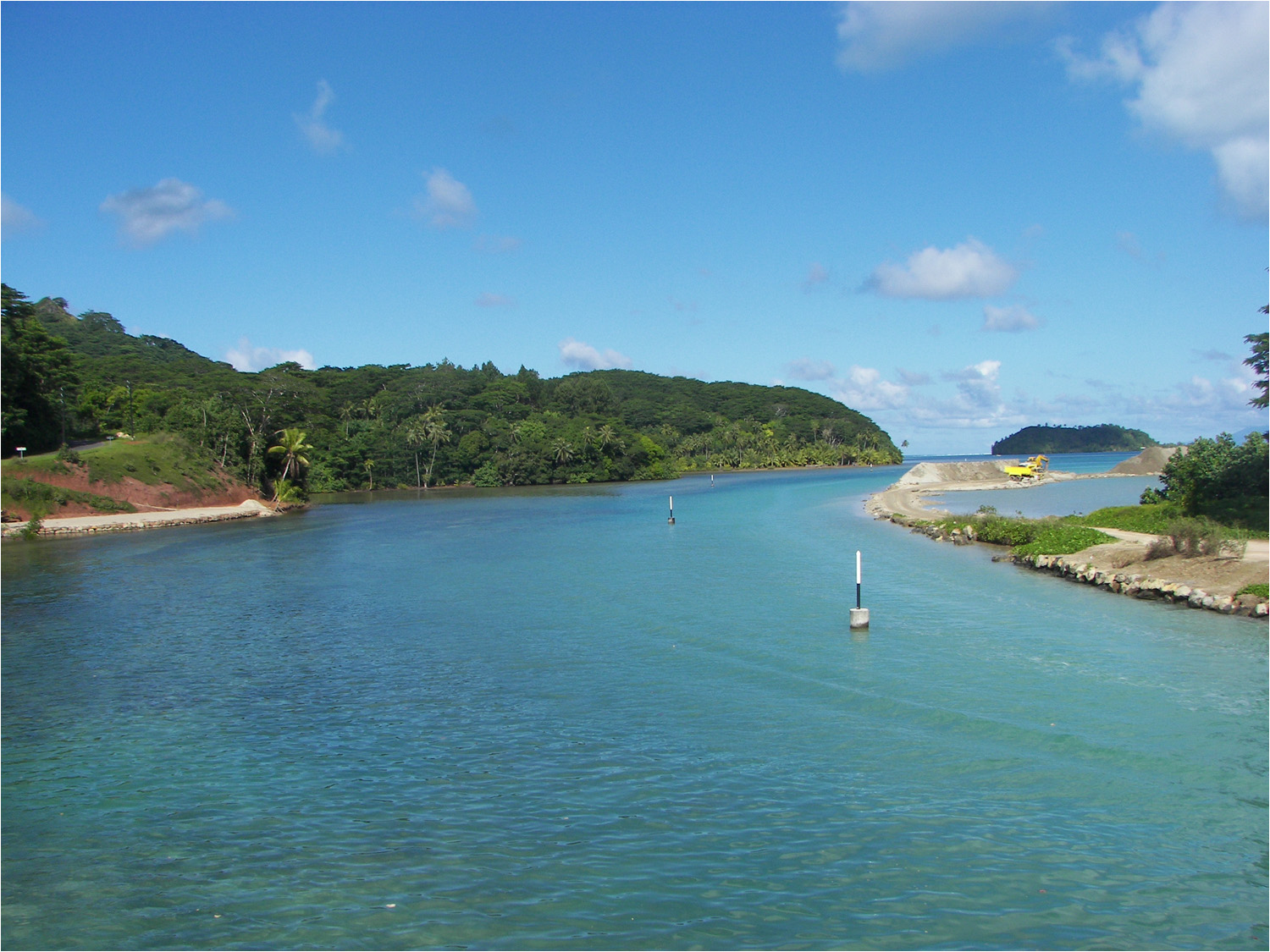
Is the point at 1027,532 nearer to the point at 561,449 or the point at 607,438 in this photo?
the point at 561,449

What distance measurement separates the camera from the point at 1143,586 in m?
24.0

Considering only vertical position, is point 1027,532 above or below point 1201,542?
below

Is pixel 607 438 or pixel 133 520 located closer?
pixel 133 520

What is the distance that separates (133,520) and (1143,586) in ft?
179

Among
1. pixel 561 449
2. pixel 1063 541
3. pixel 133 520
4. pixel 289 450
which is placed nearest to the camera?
pixel 1063 541

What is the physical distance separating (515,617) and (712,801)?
42.7ft

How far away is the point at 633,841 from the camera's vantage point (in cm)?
991

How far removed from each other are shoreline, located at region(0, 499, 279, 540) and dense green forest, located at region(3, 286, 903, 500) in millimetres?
8600

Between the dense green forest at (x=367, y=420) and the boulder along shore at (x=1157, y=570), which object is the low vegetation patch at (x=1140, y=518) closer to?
the boulder along shore at (x=1157, y=570)

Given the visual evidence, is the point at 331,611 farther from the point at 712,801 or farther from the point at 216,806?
the point at 712,801

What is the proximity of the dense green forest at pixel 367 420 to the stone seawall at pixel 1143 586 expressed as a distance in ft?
194

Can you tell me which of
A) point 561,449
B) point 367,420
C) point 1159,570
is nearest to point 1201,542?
point 1159,570

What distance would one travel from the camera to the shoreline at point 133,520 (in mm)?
49438

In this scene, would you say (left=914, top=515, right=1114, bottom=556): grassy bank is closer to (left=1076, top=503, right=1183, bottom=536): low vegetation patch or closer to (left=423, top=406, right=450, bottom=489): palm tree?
(left=1076, top=503, right=1183, bottom=536): low vegetation patch
